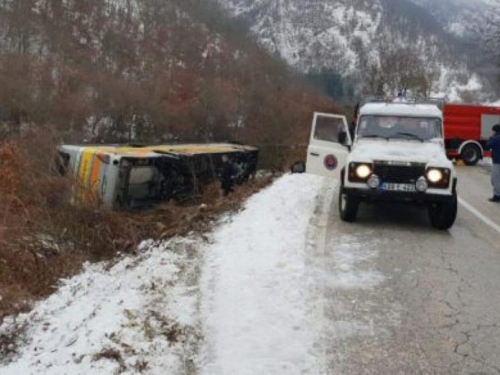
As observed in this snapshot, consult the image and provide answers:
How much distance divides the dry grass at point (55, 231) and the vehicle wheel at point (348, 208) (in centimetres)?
211

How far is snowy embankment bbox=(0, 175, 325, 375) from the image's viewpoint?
4.91m

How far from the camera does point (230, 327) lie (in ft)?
18.2

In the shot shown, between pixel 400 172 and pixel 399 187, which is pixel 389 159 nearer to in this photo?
pixel 400 172

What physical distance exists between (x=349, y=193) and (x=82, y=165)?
9274 mm

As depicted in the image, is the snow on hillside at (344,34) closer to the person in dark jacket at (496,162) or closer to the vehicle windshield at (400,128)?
the person in dark jacket at (496,162)

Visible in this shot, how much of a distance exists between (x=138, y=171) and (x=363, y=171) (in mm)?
8514

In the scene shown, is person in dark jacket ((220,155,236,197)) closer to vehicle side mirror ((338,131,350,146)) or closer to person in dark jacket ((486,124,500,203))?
person in dark jacket ((486,124,500,203))

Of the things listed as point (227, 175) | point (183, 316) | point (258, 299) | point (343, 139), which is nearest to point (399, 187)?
point (343, 139)

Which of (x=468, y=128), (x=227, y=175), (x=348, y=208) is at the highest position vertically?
(x=468, y=128)

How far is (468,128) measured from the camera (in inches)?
960

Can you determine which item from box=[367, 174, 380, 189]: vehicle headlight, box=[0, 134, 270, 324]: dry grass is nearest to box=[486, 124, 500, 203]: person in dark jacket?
box=[367, 174, 380, 189]: vehicle headlight

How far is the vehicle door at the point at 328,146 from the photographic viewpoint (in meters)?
11.0

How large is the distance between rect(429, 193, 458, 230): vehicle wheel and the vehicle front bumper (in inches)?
8.3

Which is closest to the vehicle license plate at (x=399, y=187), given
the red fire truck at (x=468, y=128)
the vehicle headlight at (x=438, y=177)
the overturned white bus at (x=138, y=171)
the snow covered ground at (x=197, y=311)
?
the vehicle headlight at (x=438, y=177)
